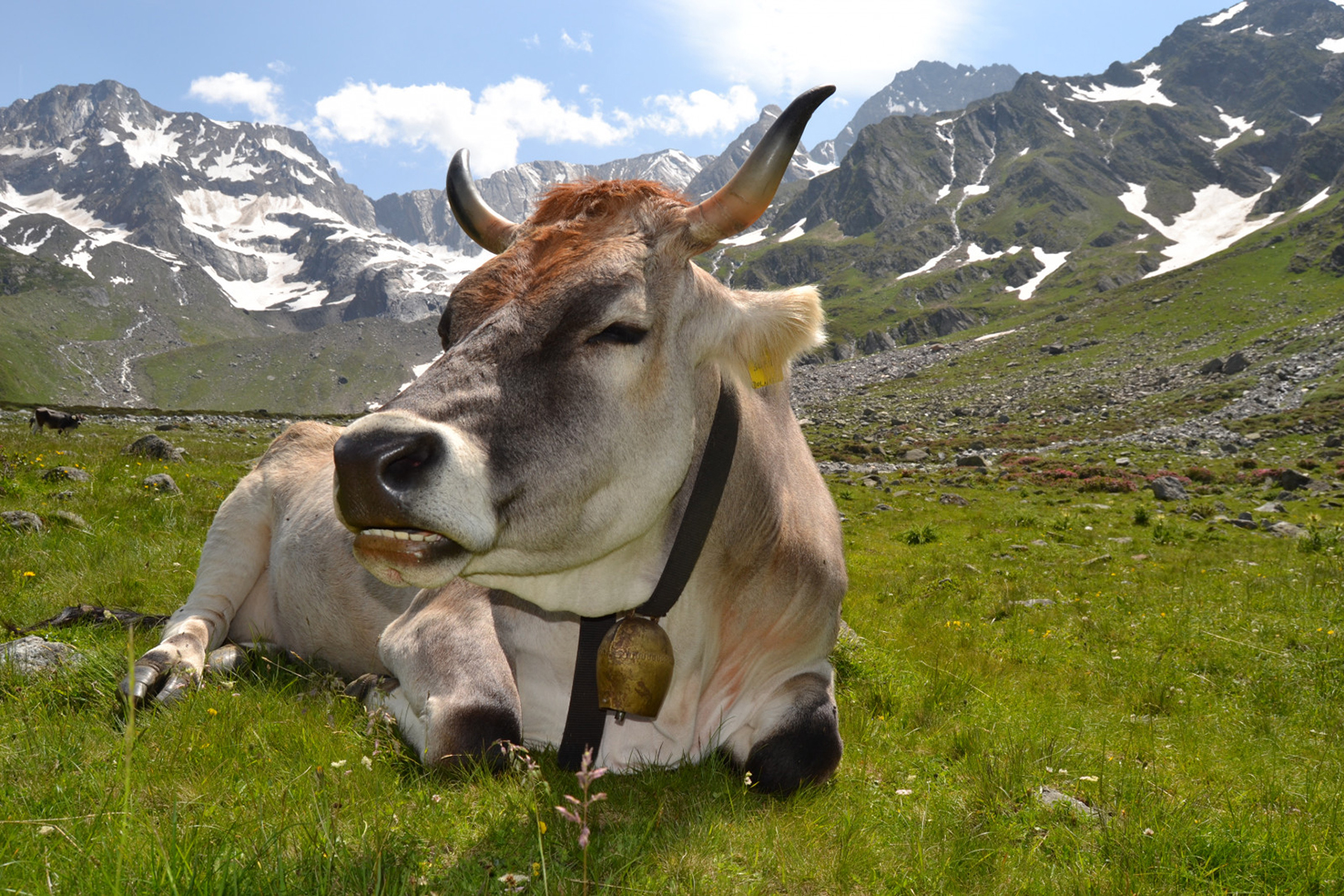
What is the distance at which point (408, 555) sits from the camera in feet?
8.71

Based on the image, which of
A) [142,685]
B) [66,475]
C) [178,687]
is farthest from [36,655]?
[66,475]

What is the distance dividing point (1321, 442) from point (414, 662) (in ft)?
131

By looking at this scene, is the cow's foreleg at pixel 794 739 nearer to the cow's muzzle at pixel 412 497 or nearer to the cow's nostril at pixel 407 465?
the cow's muzzle at pixel 412 497

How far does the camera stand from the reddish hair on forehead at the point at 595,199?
3.59 m

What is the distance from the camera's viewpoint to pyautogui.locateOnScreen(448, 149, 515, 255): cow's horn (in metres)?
4.35

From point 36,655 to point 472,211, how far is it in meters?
3.69

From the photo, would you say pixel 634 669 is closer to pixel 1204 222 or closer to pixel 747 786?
pixel 747 786

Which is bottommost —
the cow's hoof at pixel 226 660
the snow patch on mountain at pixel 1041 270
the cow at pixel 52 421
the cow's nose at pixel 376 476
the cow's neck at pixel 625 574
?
the cow at pixel 52 421

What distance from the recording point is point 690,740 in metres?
3.95

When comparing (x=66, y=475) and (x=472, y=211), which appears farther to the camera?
(x=66, y=475)

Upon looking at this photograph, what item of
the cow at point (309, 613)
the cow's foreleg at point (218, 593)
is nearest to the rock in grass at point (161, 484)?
the cow at point (309, 613)

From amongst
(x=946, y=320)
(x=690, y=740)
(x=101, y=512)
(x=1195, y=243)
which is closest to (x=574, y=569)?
(x=690, y=740)

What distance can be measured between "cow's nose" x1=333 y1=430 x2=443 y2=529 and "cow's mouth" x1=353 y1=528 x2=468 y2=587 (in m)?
0.15

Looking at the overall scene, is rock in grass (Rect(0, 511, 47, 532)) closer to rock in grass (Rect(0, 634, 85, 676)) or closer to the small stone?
rock in grass (Rect(0, 634, 85, 676))
